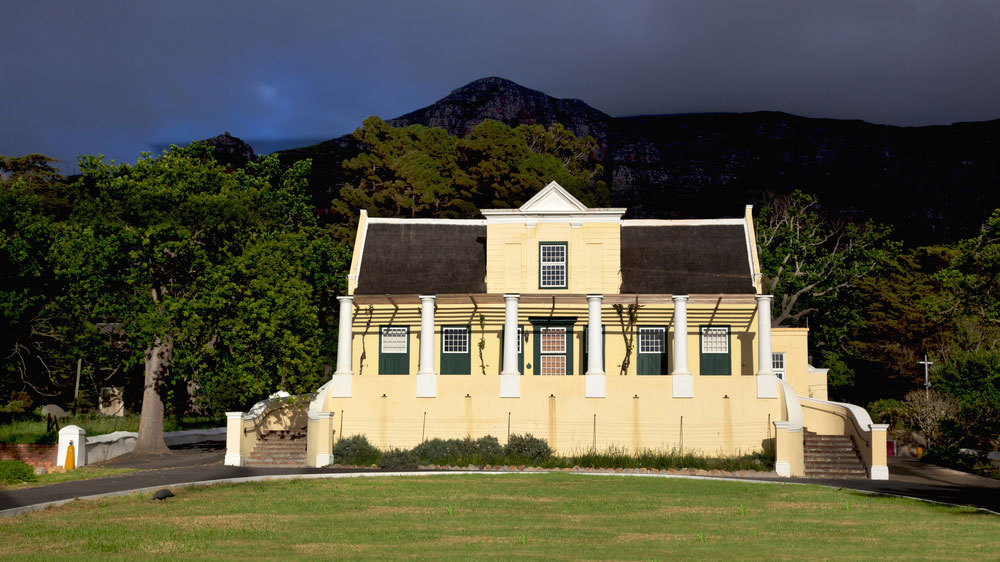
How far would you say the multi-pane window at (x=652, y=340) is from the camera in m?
40.9

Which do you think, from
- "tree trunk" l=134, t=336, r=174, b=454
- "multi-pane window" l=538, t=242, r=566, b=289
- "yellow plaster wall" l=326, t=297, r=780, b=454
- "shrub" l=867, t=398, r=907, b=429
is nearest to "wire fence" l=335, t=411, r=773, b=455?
"yellow plaster wall" l=326, t=297, r=780, b=454

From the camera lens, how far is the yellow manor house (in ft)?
118

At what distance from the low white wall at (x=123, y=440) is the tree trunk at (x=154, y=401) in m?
0.51

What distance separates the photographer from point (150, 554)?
15.9 m

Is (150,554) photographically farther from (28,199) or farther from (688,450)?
(28,199)

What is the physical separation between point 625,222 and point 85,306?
21604mm

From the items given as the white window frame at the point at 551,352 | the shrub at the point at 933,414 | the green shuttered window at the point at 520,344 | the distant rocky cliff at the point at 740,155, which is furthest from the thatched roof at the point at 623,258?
the distant rocky cliff at the point at 740,155

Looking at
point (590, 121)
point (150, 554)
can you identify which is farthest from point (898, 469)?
point (590, 121)

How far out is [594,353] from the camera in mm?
37312

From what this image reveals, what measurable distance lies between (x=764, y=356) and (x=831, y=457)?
4.56m

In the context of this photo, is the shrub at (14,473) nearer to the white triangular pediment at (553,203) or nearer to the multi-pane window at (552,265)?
the multi-pane window at (552,265)

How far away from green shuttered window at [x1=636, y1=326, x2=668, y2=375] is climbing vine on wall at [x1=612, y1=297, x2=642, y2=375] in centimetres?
36

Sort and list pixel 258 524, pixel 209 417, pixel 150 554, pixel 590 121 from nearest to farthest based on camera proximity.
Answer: pixel 150 554, pixel 258 524, pixel 209 417, pixel 590 121

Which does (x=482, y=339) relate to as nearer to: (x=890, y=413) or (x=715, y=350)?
(x=715, y=350)
